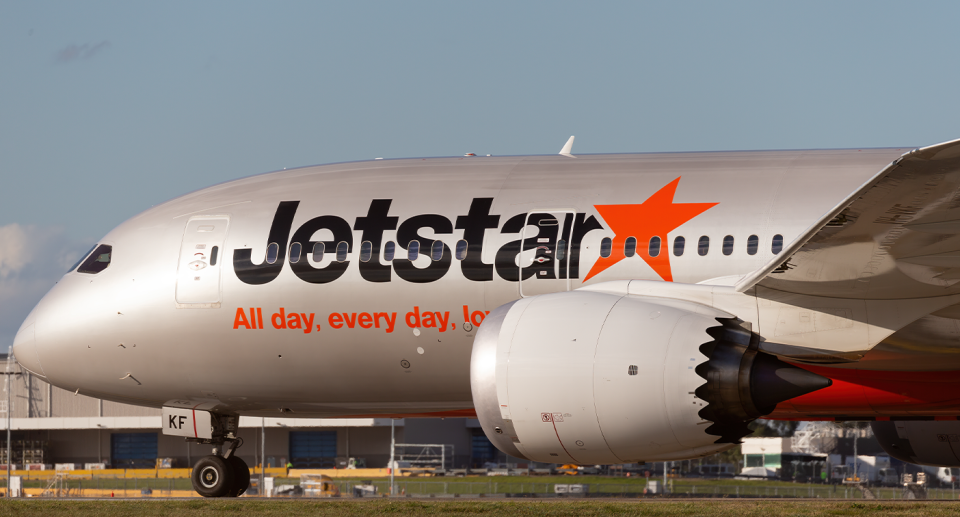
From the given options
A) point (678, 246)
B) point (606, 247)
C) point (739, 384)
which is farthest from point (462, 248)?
point (739, 384)

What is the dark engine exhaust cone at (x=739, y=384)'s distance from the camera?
10484 mm

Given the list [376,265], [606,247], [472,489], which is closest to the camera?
[606,247]

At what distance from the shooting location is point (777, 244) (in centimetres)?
1246

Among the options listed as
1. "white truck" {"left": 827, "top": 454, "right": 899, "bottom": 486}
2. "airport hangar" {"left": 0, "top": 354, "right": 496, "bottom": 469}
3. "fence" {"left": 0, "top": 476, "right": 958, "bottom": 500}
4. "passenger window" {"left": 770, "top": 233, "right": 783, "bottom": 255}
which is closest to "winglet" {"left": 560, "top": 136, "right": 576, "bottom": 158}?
"passenger window" {"left": 770, "top": 233, "right": 783, "bottom": 255}

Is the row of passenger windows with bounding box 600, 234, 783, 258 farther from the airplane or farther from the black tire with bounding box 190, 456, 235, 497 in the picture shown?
the black tire with bounding box 190, 456, 235, 497

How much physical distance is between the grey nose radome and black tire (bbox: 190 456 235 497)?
271 centimetres

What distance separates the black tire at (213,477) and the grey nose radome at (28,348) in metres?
2.71

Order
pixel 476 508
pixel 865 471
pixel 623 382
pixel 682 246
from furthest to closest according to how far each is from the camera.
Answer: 1. pixel 865 471
2. pixel 476 508
3. pixel 682 246
4. pixel 623 382

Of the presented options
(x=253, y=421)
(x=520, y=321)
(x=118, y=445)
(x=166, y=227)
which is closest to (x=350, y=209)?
(x=166, y=227)

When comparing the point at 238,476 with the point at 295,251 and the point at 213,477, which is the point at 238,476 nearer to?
the point at 213,477

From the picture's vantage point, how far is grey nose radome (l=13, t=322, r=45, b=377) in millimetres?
15891

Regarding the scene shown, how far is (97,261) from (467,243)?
5.73 m

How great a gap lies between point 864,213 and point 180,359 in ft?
30.7

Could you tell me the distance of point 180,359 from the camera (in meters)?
15.1
